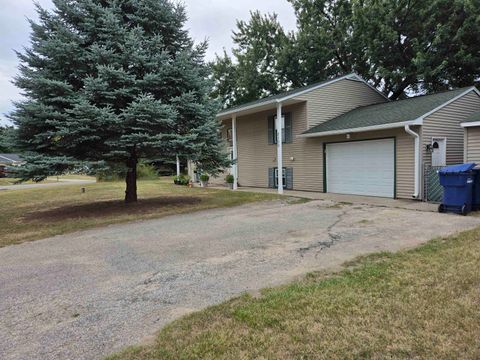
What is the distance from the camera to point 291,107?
14789 mm

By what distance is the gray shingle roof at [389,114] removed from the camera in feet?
34.8

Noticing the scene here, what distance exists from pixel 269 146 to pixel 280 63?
10.3 meters

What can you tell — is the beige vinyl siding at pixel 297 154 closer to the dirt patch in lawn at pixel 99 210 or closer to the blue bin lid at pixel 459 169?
the blue bin lid at pixel 459 169

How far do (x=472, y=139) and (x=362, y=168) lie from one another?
3524 mm

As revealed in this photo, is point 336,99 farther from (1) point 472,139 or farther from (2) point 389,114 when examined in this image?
(1) point 472,139

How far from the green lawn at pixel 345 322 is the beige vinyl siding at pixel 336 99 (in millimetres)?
10994

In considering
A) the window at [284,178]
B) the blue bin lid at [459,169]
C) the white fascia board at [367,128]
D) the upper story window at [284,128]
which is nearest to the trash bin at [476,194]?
the blue bin lid at [459,169]

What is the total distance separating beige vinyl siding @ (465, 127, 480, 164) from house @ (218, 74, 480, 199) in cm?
102

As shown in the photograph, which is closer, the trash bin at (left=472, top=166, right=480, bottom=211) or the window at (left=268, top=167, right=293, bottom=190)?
the trash bin at (left=472, top=166, right=480, bottom=211)

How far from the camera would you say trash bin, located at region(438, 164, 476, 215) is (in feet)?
25.2

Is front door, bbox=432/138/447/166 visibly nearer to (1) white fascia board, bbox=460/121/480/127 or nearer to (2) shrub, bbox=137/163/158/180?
(1) white fascia board, bbox=460/121/480/127

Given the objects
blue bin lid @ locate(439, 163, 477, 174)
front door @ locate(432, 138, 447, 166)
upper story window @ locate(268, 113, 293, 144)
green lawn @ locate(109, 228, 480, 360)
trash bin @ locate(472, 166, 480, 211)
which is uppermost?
upper story window @ locate(268, 113, 293, 144)

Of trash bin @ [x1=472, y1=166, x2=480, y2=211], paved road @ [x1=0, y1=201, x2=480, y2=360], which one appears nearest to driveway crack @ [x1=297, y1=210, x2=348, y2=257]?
paved road @ [x1=0, y1=201, x2=480, y2=360]

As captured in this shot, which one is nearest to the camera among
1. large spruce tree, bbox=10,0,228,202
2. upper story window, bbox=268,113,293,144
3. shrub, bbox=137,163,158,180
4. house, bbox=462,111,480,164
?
large spruce tree, bbox=10,0,228,202
